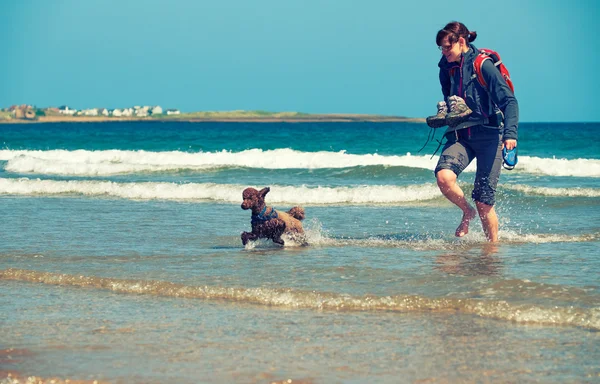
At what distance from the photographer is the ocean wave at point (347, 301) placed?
16.3 feet

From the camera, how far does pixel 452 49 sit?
23.0 feet

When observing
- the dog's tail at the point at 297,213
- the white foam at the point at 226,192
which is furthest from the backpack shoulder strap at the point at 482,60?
the white foam at the point at 226,192

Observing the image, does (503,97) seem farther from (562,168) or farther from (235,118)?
(235,118)

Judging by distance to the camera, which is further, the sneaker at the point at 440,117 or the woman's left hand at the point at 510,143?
the sneaker at the point at 440,117

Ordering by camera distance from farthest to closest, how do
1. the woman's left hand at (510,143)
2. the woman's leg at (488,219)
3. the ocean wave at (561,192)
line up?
1. the ocean wave at (561,192)
2. the woman's leg at (488,219)
3. the woman's left hand at (510,143)

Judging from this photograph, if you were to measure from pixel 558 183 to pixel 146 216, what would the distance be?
387 inches

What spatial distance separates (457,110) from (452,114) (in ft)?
0.19

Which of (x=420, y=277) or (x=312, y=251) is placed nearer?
(x=420, y=277)

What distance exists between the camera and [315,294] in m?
5.61

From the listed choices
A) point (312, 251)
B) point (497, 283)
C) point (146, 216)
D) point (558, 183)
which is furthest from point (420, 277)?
point (558, 183)

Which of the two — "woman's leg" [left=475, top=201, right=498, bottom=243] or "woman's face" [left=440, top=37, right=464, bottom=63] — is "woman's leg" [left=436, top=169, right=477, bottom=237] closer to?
"woman's leg" [left=475, top=201, right=498, bottom=243]

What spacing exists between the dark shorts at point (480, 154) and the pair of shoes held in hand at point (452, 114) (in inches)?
6.0

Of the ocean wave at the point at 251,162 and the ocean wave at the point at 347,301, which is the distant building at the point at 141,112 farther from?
the ocean wave at the point at 347,301

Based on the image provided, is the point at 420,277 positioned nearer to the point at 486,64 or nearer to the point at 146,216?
the point at 486,64
